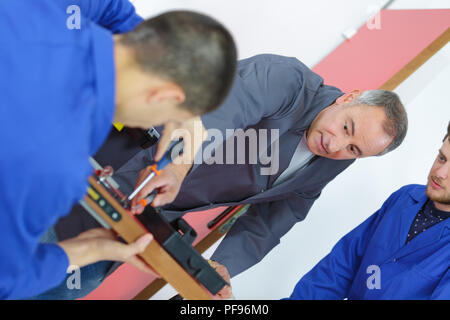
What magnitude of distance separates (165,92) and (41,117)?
0.66ft

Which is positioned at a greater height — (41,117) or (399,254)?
(41,117)

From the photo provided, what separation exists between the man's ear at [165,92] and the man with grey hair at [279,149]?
47 centimetres

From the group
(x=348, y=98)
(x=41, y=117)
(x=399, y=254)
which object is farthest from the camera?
(x=348, y=98)

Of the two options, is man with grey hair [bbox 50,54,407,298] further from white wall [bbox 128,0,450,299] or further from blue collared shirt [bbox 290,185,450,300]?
→ white wall [bbox 128,0,450,299]

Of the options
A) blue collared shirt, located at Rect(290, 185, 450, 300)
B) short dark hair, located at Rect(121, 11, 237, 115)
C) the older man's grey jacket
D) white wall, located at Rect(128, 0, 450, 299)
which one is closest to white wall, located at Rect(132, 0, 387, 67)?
white wall, located at Rect(128, 0, 450, 299)

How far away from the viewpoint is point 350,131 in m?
1.38

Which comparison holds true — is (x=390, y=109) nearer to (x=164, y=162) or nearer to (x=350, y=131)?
(x=350, y=131)

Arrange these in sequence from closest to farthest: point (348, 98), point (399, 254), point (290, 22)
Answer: point (399, 254) → point (348, 98) → point (290, 22)

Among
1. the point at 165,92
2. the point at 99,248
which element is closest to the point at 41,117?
the point at 165,92

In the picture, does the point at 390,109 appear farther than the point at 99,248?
Yes

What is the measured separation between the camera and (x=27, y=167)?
1.99ft

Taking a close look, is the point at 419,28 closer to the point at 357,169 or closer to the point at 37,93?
the point at 357,169

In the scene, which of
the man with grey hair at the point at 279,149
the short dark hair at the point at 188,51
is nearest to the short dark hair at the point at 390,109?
the man with grey hair at the point at 279,149

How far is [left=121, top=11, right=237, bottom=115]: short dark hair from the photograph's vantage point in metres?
0.70
